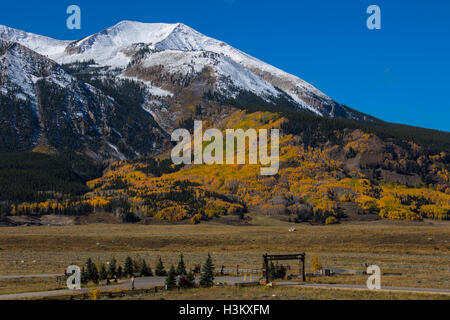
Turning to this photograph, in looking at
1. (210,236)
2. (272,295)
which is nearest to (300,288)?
(272,295)

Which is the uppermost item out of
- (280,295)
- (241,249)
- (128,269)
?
(280,295)

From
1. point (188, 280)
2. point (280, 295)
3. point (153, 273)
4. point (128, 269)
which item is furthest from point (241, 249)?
point (280, 295)

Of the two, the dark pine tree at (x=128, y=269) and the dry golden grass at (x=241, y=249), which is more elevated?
the dark pine tree at (x=128, y=269)

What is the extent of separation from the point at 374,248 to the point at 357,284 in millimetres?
59600

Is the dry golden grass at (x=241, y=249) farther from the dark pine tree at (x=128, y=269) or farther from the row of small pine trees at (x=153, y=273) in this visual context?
the row of small pine trees at (x=153, y=273)

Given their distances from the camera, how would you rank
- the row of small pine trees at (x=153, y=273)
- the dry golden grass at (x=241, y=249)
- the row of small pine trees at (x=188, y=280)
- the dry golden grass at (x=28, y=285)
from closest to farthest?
the dry golden grass at (x=28, y=285) → the row of small pine trees at (x=188, y=280) → the row of small pine trees at (x=153, y=273) → the dry golden grass at (x=241, y=249)

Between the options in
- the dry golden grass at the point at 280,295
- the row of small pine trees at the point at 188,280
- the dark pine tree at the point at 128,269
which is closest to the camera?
the dry golden grass at the point at 280,295

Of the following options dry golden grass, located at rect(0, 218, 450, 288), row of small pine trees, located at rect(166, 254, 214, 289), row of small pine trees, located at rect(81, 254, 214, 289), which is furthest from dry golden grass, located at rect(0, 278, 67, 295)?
row of small pine trees, located at rect(166, 254, 214, 289)

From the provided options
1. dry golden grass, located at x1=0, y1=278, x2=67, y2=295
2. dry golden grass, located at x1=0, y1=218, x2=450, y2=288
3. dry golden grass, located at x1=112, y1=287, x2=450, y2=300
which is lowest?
dry golden grass, located at x1=0, y1=218, x2=450, y2=288

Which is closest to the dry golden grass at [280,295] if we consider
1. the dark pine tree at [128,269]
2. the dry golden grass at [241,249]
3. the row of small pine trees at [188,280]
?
the row of small pine trees at [188,280]

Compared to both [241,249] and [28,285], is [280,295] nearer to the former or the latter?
[28,285]

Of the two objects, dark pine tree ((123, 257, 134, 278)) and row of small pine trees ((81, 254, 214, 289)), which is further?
dark pine tree ((123, 257, 134, 278))

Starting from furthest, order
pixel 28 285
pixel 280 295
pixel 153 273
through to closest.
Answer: pixel 153 273 < pixel 28 285 < pixel 280 295

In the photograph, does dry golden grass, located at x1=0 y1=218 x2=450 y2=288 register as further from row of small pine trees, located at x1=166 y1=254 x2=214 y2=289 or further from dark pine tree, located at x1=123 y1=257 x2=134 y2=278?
row of small pine trees, located at x1=166 y1=254 x2=214 y2=289
